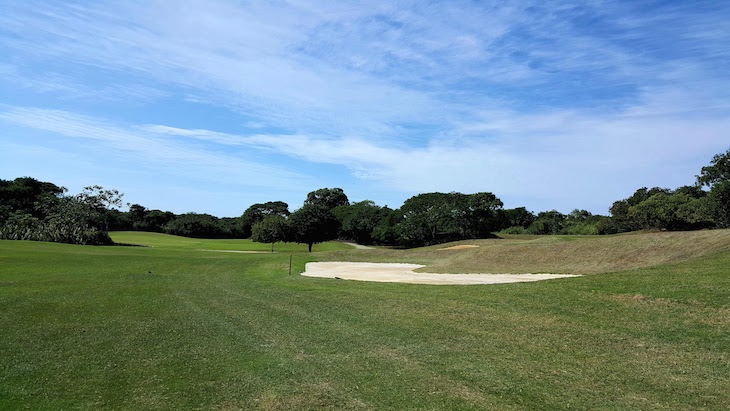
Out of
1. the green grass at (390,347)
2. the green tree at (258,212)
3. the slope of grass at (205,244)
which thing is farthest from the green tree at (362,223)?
the green grass at (390,347)

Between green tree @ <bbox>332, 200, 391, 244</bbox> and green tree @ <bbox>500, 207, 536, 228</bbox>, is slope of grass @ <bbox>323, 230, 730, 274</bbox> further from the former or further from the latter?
green tree @ <bbox>500, 207, 536, 228</bbox>

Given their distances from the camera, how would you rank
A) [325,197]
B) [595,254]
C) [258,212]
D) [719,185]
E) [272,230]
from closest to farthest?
1. [595,254]
2. [719,185]
3. [272,230]
4. [258,212]
5. [325,197]

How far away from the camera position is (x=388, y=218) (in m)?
98.9

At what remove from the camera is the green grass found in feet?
22.3

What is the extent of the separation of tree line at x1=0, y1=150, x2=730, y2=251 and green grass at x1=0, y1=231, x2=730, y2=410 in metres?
52.5

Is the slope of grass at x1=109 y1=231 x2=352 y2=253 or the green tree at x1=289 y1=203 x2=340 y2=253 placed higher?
the green tree at x1=289 y1=203 x2=340 y2=253

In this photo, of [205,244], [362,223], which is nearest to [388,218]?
[362,223]

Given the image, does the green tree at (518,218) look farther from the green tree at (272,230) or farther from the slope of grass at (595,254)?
the slope of grass at (595,254)

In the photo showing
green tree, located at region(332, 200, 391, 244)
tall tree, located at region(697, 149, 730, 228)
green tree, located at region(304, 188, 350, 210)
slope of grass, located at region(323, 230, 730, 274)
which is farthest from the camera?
green tree, located at region(304, 188, 350, 210)

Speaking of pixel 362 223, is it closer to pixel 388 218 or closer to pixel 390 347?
pixel 388 218

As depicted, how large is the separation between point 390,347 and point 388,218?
89.2 m

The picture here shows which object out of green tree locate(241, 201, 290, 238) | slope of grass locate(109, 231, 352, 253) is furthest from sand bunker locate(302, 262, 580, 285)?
green tree locate(241, 201, 290, 238)

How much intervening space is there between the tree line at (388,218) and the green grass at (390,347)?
52.5 meters

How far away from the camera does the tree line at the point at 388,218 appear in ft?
217
